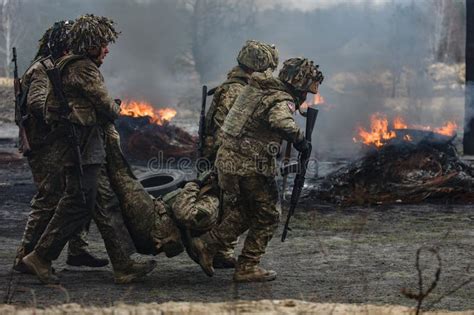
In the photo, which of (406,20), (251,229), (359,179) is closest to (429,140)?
(359,179)

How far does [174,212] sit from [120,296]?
2.99ft

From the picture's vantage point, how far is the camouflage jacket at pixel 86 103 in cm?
638

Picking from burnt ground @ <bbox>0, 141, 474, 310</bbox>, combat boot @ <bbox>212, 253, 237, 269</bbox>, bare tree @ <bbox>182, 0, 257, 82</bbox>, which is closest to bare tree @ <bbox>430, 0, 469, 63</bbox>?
bare tree @ <bbox>182, 0, 257, 82</bbox>

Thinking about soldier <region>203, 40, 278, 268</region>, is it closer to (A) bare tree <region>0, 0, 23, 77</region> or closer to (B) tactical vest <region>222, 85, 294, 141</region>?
(B) tactical vest <region>222, 85, 294, 141</region>

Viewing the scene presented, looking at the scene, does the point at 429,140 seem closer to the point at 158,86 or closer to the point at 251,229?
the point at 251,229

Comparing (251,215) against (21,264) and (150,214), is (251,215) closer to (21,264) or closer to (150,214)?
(150,214)

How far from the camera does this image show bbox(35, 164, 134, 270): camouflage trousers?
6441mm

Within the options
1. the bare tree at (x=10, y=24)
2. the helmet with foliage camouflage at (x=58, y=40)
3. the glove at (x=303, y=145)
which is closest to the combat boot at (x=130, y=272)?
the glove at (x=303, y=145)

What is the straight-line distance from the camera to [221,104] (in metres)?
8.04

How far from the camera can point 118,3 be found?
25.3 metres

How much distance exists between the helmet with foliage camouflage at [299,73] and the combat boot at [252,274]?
1.37 metres

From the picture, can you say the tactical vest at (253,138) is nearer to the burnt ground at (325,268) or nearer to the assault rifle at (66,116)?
the burnt ground at (325,268)

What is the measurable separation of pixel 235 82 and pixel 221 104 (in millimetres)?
253

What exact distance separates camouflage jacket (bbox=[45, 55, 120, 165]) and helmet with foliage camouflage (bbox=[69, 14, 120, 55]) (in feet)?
0.26
